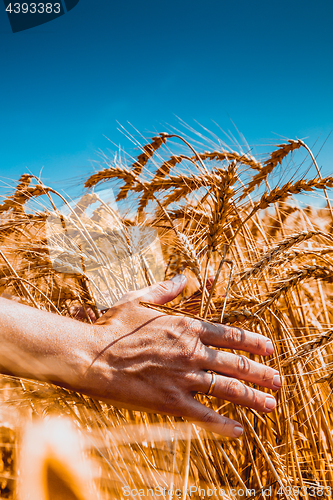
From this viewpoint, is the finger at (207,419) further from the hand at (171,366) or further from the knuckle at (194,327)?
the knuckle at (194,327)

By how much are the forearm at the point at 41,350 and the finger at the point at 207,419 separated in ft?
0.98

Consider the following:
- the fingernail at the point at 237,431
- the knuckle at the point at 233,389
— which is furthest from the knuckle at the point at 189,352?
the fingernail at the point at 237,431

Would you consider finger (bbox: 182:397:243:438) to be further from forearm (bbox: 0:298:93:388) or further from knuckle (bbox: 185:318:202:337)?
forearm (bbox: 0:298:93:388)

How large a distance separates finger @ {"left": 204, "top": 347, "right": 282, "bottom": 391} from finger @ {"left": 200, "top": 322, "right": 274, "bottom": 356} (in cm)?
3

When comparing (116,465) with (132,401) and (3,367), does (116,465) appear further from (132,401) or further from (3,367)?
(3,367)

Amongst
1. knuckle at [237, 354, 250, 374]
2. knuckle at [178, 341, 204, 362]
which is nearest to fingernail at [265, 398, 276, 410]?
knuckle at [237, 354, 250, 374]

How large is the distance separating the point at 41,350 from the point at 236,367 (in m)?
0.53

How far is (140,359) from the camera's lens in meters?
0.80

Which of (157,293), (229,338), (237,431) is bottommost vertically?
(237,431)

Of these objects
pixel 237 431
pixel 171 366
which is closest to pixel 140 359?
pixel 171 366

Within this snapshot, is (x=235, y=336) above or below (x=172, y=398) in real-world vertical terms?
above

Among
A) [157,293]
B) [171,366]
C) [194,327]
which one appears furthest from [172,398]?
[157,293]

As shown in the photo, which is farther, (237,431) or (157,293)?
(157,293)

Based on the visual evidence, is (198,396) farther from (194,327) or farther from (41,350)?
(41,350)
